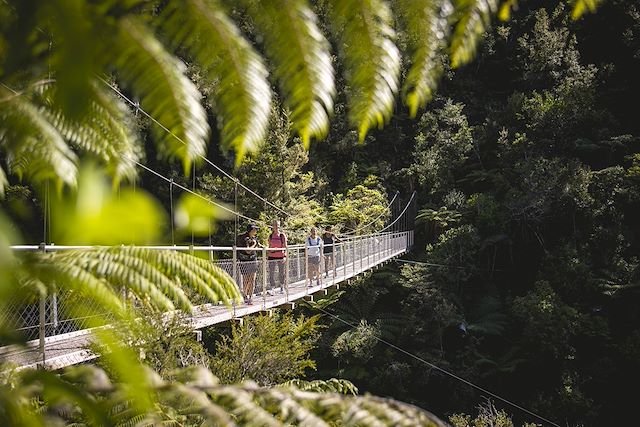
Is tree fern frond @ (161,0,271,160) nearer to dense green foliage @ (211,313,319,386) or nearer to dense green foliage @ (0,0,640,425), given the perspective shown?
dense green foliage @ (0,0,640,425)

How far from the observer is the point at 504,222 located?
1833 centimetres

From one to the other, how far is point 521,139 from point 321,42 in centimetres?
2005

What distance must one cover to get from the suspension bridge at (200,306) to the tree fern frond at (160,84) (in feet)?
0.74

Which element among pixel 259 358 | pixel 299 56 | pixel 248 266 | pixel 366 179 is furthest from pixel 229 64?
pixel 366 179

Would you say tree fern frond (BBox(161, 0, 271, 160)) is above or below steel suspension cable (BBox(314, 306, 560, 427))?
above

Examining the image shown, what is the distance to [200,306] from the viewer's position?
4.44m

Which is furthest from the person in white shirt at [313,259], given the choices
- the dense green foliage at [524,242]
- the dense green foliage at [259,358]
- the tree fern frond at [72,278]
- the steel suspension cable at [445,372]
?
the dense green foliage at [524,242]

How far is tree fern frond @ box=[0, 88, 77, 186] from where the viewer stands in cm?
66

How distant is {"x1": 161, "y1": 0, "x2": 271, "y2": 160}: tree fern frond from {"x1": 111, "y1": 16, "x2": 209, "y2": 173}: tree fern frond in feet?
0.08

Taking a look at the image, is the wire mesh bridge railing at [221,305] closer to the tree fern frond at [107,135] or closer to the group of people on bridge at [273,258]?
the group of people on bridge at [273,258]

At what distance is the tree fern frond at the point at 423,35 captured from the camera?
67cm

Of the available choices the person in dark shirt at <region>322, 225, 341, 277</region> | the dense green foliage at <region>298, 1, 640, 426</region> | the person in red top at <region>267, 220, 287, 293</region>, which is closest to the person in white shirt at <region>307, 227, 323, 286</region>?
the person in dark shirt at <region>322, 225, 341, 277</region>

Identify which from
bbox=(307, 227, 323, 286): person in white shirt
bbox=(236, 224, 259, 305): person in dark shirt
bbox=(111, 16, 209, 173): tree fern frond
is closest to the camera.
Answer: bbox=(111, 16, 209, 173): tree fern frond

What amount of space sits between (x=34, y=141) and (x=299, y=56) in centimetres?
35
